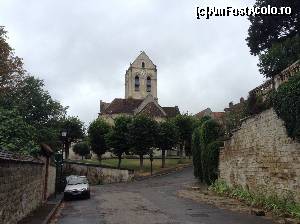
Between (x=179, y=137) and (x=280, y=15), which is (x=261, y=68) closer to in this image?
(x=280, y=15)

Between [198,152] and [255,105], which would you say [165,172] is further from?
[255,105]

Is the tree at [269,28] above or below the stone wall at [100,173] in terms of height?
above

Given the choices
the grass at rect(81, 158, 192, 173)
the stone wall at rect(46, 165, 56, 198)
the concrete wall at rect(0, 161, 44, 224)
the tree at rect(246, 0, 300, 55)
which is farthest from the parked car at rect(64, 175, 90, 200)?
the grass at rect(81, 158, 192, 173)

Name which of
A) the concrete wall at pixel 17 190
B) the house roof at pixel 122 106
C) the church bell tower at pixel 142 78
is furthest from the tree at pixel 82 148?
the concrete wall at pixel 17 190

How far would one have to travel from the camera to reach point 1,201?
10.9m

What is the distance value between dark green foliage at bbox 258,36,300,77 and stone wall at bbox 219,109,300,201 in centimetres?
682

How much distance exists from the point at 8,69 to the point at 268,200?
22286 mm

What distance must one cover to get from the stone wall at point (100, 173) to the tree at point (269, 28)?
63.3 ft

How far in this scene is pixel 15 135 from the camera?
18.5m

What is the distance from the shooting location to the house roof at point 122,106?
73250 millimetres

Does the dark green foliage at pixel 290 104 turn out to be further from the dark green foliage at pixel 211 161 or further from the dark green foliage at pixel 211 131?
the dark green foliage at pixel 211 131

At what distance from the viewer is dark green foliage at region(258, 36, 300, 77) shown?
89.9ft

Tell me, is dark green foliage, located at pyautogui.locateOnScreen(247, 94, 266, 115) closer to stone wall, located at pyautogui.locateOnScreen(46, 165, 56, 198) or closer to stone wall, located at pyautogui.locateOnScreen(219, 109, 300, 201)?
stone wall, located at pyautogui.locateOnScreen(219, 109, 300, 201)

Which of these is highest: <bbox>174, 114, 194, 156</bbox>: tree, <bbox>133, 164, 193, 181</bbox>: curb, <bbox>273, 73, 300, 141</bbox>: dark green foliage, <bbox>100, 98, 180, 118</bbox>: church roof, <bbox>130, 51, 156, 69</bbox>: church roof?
<bbox>130, 51, 156, 69</bbox>: church roof
